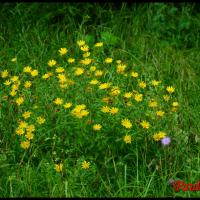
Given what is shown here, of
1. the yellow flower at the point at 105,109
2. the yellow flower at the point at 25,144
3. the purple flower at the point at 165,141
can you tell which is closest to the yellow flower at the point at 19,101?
the yellow flower at the point at 25,144

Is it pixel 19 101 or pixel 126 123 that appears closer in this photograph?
pixel 126 123

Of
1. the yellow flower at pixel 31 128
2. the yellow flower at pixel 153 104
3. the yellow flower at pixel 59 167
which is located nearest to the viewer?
the yellow flower at pixel 59 167

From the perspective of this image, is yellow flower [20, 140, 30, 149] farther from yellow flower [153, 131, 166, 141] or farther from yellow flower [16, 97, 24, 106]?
yellow flower [153, 131, 166, 141]

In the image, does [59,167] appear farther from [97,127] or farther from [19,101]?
[19,101]

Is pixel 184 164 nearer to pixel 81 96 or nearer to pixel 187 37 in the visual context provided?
pixel 81 96

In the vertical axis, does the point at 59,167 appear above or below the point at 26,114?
below

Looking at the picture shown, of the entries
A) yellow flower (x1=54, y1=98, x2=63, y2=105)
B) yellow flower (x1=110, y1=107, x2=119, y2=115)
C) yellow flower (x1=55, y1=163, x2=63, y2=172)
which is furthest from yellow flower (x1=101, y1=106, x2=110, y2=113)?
yellow flower (x1=55, y1=163, x2=63, y2=172)

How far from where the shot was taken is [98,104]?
3.34m

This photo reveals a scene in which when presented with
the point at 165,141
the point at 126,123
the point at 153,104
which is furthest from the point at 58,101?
the point at 165,141

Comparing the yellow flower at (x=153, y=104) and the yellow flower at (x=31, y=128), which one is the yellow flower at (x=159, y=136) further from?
the yellow flower at (x=31, y=128)

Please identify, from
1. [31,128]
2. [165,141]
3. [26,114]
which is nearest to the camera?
[165,141]

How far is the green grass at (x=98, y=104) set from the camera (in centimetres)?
309

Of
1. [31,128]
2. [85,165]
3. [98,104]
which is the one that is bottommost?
[85,165]

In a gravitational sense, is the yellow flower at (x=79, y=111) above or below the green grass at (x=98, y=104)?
above
